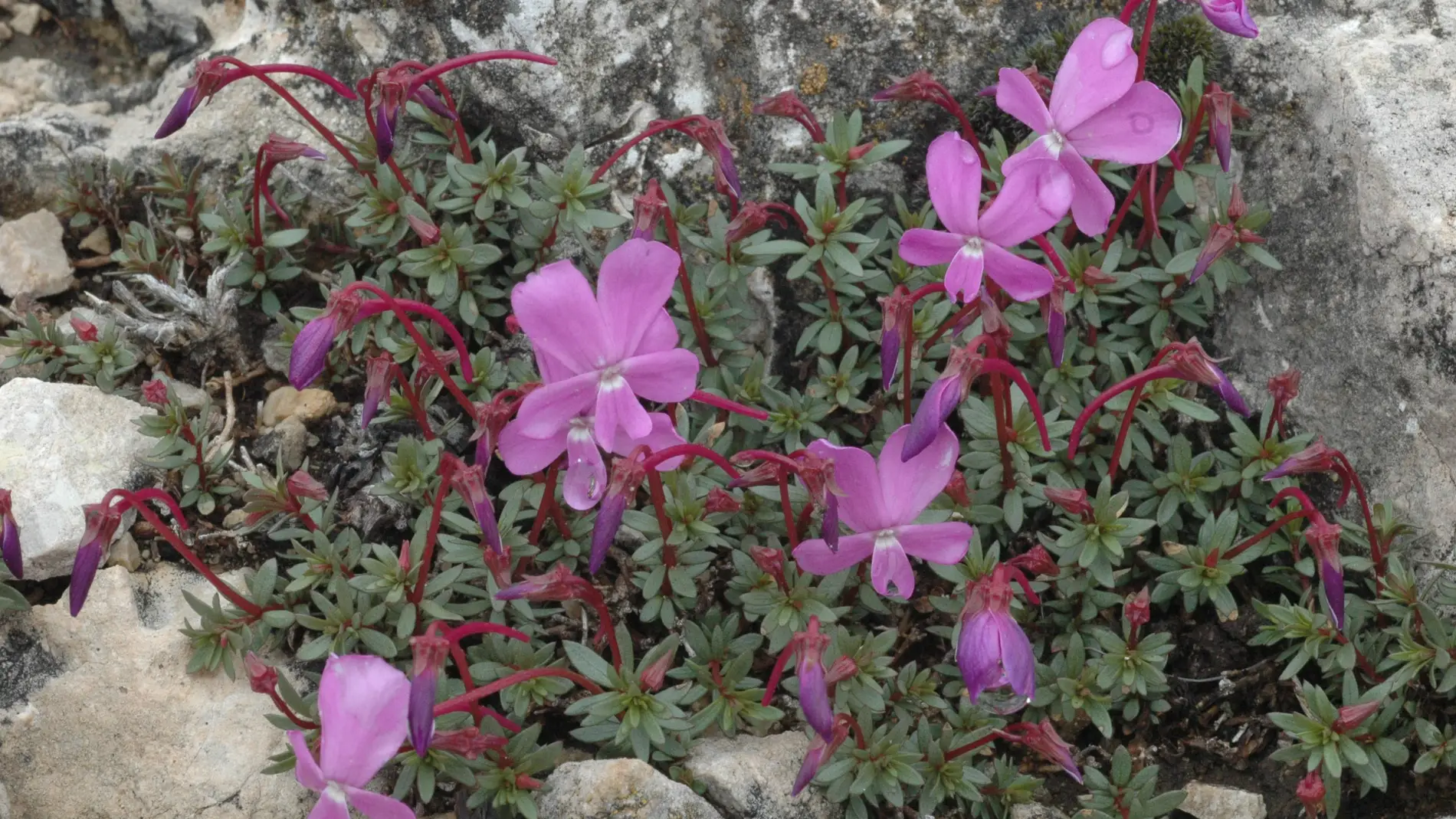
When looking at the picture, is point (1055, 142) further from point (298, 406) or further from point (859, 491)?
point (298, 406)

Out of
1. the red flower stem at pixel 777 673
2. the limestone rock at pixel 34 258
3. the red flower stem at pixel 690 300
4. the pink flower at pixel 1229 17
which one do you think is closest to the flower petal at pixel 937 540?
the red flower stem at pixel 777 673

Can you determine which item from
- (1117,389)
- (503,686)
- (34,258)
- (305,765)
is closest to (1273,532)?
(1117,389)

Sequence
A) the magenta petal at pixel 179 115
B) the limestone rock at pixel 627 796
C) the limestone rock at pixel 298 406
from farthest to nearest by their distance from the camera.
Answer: the limestone rock at pixel 298 406, the magenta petal at pixel 179 115, the limestone rock at pixel 627 796

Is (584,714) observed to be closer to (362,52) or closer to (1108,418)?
(1108,418)

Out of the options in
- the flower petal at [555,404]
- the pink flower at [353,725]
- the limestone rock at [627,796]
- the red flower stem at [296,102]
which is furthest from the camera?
the red flower stem at [296,102]

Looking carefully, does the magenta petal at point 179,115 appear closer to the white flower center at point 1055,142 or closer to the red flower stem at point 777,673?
the red flower stem at point 777,673

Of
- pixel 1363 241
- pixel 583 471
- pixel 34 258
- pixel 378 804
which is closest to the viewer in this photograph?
pixel 378 804

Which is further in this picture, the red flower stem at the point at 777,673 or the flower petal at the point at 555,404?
the red flower stem at the point at 777,673
